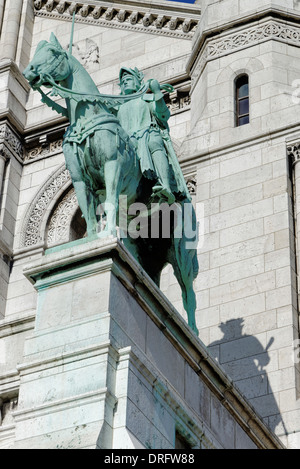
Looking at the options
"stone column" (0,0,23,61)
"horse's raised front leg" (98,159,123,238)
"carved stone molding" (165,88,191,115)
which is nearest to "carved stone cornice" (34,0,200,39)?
"stone column" (0,0,23,61)

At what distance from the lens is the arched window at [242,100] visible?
22.7 metres

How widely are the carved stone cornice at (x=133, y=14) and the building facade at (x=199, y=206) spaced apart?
0.03 meters

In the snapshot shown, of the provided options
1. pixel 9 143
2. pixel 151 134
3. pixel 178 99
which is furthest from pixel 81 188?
pixel 9 143

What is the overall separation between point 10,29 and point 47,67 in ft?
39.3

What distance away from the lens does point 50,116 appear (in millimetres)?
26203

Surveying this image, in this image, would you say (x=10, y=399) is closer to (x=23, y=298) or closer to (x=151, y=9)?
(x=23, y=298)

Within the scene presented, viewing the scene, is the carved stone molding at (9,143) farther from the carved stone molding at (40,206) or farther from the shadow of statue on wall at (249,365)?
the shadow of statue on wall at (249,365)

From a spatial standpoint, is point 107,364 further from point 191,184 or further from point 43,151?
point 43,151

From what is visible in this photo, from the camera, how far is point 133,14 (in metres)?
27.2

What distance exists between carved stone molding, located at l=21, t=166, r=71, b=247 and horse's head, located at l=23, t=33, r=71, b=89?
28.1 feet

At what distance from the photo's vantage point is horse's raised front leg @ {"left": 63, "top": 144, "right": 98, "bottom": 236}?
52.9 ft

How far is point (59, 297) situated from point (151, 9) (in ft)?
43.9
